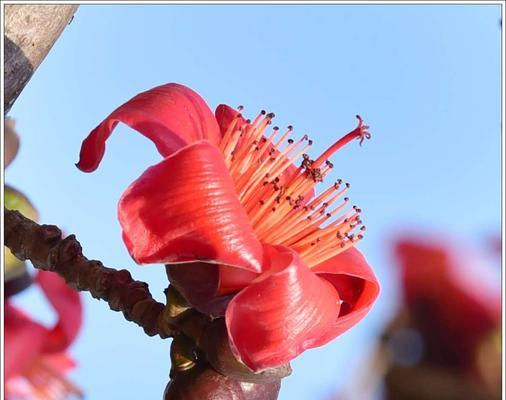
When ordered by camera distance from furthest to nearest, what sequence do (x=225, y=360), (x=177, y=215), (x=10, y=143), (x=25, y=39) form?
1. (x=10, y=143)
2. (x=25, y=39)
3. (x=225, y=360)
4. (x=177, y=215)

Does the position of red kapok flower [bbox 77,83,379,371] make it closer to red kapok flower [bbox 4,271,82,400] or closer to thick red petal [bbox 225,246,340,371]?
thick red petal [bbox 225,246,340,371]

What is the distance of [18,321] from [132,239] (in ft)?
1.21

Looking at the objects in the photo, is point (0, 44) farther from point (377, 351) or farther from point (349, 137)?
point (377, 351)

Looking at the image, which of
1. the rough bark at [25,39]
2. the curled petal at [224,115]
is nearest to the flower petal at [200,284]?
the curled petal at [224,115]

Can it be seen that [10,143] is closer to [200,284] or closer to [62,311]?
[62,311]

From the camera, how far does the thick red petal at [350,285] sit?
73 centimetres

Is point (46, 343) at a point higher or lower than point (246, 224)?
lower

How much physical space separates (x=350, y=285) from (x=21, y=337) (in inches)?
18.7

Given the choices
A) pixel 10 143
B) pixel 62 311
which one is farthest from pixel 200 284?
pixel 10 143

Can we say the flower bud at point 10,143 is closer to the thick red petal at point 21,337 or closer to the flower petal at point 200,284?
the thick red petal at point 21,337

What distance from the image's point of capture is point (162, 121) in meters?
0.68

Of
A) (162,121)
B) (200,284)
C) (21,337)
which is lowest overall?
(21,337)

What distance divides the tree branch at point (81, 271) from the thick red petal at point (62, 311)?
9cm

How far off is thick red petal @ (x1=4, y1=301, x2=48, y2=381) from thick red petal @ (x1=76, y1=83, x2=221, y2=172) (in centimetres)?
25
